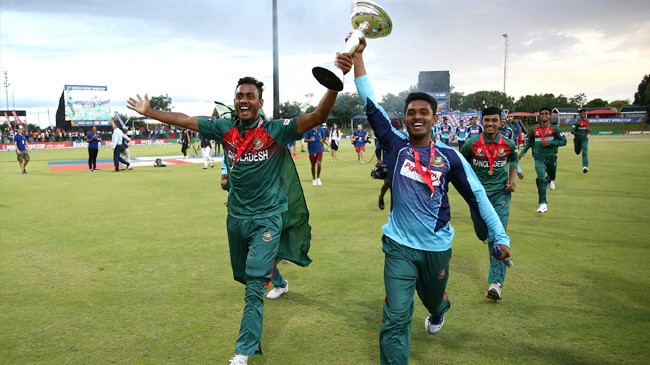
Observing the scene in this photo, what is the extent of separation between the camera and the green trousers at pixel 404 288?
3.25m

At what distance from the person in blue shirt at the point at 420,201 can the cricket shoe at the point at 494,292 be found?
5.68 feet

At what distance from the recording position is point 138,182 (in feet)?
53.8

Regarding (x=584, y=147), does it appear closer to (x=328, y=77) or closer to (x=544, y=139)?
(x=544, y=139)

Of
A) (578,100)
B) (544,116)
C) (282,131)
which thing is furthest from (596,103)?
(282,131)

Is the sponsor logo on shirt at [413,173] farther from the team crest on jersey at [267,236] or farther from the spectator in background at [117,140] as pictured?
the spectator in background at [117,140]

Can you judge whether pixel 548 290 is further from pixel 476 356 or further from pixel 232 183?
pixel 232 183

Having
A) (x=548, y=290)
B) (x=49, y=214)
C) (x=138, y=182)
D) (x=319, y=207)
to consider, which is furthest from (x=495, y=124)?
(x=138, y=182)

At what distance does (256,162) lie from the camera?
4.25 metres

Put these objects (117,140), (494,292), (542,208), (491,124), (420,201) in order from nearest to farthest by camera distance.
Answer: (420,201) < (494,292) < (491,124) < (542,208) < (117,140)

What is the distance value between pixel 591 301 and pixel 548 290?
0.47 metres

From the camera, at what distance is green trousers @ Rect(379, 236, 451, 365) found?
3250 millimetres

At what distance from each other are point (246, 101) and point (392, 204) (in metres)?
1.56

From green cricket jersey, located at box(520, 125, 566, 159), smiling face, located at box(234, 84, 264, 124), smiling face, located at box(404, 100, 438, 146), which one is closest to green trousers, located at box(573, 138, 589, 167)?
green cricket jersey, located at box(520, 125, 566, 159)

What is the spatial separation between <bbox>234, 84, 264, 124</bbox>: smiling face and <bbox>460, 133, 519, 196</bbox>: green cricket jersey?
10.4 ft
